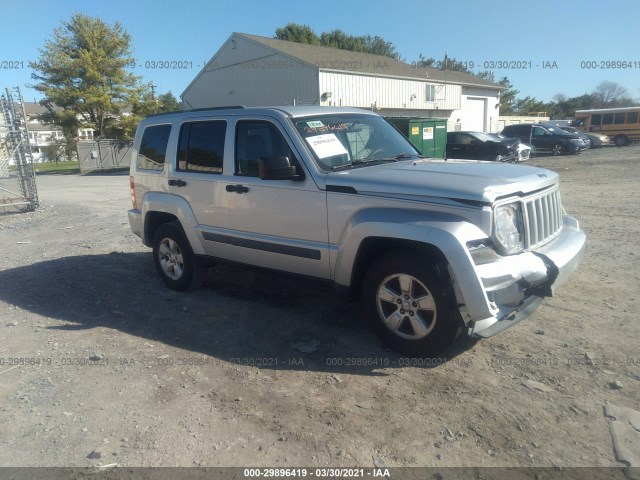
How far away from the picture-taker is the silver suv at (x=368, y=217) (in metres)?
3.56

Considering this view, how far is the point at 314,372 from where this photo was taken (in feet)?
12.8

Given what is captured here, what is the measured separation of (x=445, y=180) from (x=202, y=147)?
2.84 meters

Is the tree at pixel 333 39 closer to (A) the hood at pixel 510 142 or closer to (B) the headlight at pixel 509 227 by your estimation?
(A) the hood at pixel 510 142

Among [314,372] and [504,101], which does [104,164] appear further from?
[504,101]

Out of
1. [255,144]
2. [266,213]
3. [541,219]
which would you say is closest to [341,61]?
[255,144]

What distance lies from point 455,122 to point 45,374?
33.8m

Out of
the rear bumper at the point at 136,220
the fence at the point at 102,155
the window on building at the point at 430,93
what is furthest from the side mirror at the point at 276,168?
the fence at the point at 102,155

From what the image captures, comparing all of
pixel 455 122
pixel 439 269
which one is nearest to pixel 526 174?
pixel 439 269

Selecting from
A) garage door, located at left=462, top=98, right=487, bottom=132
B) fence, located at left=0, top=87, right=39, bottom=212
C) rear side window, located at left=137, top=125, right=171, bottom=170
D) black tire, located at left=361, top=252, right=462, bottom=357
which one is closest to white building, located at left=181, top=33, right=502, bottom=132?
garage door, located at left=462, top=98, right=487, bottom=132

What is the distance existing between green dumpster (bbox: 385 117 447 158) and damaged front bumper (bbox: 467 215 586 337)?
47.4ft

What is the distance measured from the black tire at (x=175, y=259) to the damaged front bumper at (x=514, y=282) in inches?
136

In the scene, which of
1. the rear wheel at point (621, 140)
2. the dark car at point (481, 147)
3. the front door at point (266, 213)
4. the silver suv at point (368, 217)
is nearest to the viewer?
the silver suv at point (368, 217)

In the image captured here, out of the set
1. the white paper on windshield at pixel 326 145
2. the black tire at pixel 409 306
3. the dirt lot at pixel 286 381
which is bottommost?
the dirt lot at pixel 286 381

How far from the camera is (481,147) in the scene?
20906 mm
